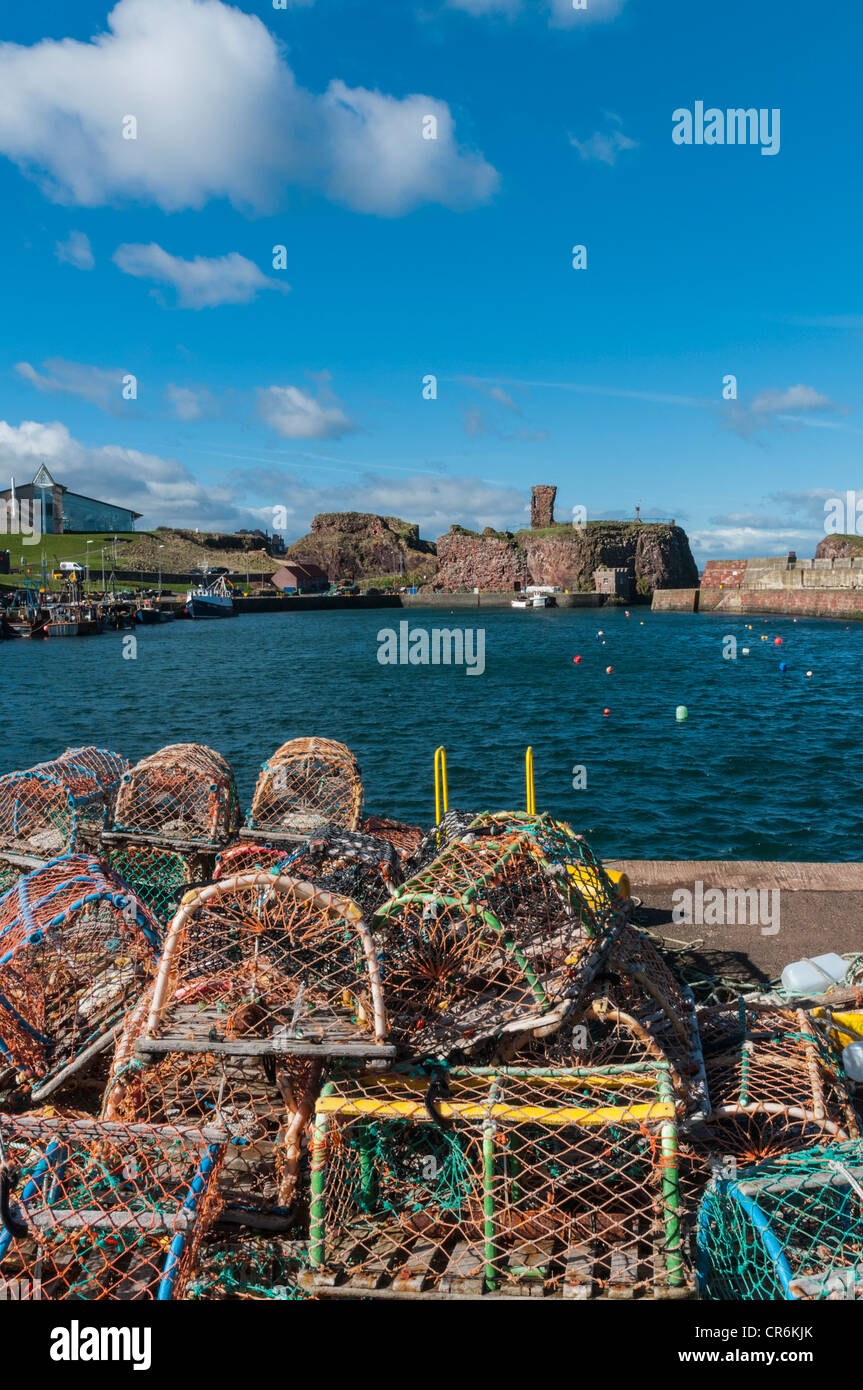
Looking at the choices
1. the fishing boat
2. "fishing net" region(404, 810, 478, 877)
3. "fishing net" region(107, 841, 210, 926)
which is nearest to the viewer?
"fishing net" region(404, 810, 478, 877)

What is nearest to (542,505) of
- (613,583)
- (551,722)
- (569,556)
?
(569,556)

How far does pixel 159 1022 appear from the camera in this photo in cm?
333

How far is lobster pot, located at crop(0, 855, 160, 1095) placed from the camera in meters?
4.04

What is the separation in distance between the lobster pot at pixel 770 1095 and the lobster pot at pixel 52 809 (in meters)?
4.74

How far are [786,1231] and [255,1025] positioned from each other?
2012mm

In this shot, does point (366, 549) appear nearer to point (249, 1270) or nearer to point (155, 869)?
point (155, 869)

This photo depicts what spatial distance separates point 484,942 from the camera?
12.7ft

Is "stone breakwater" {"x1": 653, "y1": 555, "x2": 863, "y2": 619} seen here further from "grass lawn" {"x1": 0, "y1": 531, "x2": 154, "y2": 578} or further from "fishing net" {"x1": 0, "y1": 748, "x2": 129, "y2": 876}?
"grass lawn" {"x1": 0, "y1": 531, "x2": 154, "y2": 578}

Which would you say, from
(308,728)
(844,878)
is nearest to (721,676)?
(308,728)

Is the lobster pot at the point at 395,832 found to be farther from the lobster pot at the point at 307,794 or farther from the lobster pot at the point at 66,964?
the lobster pot at the point at 66,964

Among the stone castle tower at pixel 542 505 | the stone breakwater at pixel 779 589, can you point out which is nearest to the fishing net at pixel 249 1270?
the stone breakwater at pixel 779 589

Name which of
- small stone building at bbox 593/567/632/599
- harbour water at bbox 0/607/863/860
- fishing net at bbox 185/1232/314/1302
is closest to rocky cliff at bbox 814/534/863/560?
small stone building at bbox 593/567/632/599

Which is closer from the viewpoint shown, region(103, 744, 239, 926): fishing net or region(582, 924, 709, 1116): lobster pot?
region(582, 924, 709, 1116): lobster pot

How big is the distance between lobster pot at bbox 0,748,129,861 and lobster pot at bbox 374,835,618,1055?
3620mm
